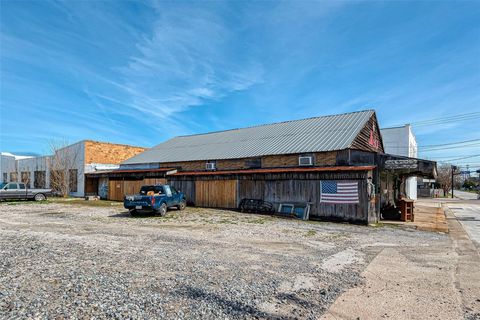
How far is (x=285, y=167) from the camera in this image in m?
22.8

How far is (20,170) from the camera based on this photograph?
41.8m

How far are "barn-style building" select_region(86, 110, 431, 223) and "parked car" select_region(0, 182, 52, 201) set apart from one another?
5.67 meters

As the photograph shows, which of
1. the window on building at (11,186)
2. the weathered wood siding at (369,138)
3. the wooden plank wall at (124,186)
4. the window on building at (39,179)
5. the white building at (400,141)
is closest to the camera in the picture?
the weathered wood siding at (369,138)

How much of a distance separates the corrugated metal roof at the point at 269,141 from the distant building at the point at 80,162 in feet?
7.45

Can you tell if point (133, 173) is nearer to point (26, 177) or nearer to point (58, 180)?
point (58, 180)

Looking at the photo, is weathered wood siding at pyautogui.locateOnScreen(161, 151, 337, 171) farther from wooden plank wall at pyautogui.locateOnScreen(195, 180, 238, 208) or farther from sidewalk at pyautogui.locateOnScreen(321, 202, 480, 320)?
sidewalk at pyautogui.locateOnScreen(321, 202, 480, 320)

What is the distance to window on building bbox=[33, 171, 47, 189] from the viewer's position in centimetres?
3719

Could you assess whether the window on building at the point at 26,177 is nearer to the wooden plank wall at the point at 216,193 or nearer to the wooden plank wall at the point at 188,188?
the wooden plank wall at the point at 188,188

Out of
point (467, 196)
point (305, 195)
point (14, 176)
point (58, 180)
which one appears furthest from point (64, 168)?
point (467, 196)

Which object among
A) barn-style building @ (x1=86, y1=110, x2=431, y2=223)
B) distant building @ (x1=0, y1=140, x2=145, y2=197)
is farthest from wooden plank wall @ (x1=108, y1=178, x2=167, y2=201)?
distant building @ (x1=0, y1=140, x2=145, y2=197)

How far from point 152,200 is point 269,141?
508 inches

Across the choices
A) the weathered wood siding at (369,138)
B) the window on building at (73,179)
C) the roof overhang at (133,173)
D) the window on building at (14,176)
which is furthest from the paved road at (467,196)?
the window on building at (14,176)

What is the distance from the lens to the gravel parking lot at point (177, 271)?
15.4 ft

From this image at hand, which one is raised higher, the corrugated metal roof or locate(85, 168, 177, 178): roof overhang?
the corrugated metal roof
